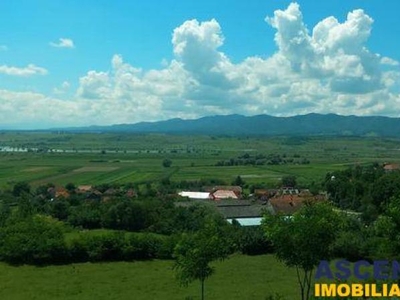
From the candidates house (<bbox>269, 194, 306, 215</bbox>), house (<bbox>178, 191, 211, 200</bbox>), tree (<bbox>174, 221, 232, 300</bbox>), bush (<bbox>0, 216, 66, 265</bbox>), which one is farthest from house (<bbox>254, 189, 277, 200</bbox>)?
tree (<bbox>174, 221, 232, 300</bbox>)

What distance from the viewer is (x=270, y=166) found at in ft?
414

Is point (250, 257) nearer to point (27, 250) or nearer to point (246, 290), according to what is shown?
point (246, 290)

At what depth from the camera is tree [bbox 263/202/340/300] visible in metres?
20.2

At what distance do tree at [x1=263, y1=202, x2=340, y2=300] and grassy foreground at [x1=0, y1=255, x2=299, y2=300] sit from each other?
9461mm

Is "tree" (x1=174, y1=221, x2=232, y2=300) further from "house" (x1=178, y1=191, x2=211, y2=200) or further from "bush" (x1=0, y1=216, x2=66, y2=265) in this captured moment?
"house" (x1=178, y1=191, x2=211, y2=200)

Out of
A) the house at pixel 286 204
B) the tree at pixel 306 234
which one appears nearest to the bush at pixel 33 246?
the tree at pixel 306 234

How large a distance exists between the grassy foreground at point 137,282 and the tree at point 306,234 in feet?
31.0

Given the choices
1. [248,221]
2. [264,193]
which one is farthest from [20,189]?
[248,221]

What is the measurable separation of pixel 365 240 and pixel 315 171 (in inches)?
2732

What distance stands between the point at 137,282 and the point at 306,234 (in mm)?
16472

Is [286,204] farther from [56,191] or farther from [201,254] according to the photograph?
[201,254]

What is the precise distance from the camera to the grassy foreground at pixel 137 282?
30484 mm

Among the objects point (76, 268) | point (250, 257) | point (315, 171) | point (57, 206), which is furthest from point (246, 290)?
point (315, 171)

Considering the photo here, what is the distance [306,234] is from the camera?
66.2ft
